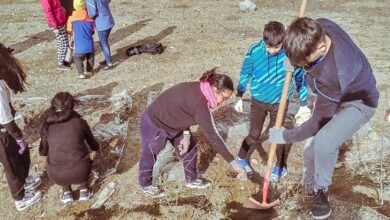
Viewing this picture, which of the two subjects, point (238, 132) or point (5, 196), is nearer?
point (5, 196)

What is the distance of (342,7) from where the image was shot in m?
9.77

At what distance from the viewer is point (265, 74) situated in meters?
3.93

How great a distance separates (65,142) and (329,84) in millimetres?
2334

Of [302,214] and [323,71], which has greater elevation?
[323,71]

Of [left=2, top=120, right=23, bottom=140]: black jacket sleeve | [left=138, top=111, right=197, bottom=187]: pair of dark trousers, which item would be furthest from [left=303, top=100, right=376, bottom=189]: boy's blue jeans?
[left=2, top=120, right=23, bottom=140]: black jacket sleeve

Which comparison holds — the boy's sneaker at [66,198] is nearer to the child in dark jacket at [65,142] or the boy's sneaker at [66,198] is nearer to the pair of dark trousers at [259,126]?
the child in dark jacket at [65,142]

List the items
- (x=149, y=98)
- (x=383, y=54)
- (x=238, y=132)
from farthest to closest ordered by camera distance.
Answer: (x=383, y=54) → (x=149, y=98) → (x=238, y=132)

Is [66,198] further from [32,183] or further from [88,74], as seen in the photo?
[88,74]

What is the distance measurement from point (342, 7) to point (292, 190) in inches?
269

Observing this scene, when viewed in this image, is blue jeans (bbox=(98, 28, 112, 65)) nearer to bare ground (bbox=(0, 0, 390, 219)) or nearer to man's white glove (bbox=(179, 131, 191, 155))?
bare ground (bbox=(0, 0, 390, 219))

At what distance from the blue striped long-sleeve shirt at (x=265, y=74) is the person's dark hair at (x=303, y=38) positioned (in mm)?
956

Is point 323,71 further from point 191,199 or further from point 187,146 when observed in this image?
point 191,199

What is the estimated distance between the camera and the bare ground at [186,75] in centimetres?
407

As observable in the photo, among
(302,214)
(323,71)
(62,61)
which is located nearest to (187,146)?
(302,214)
